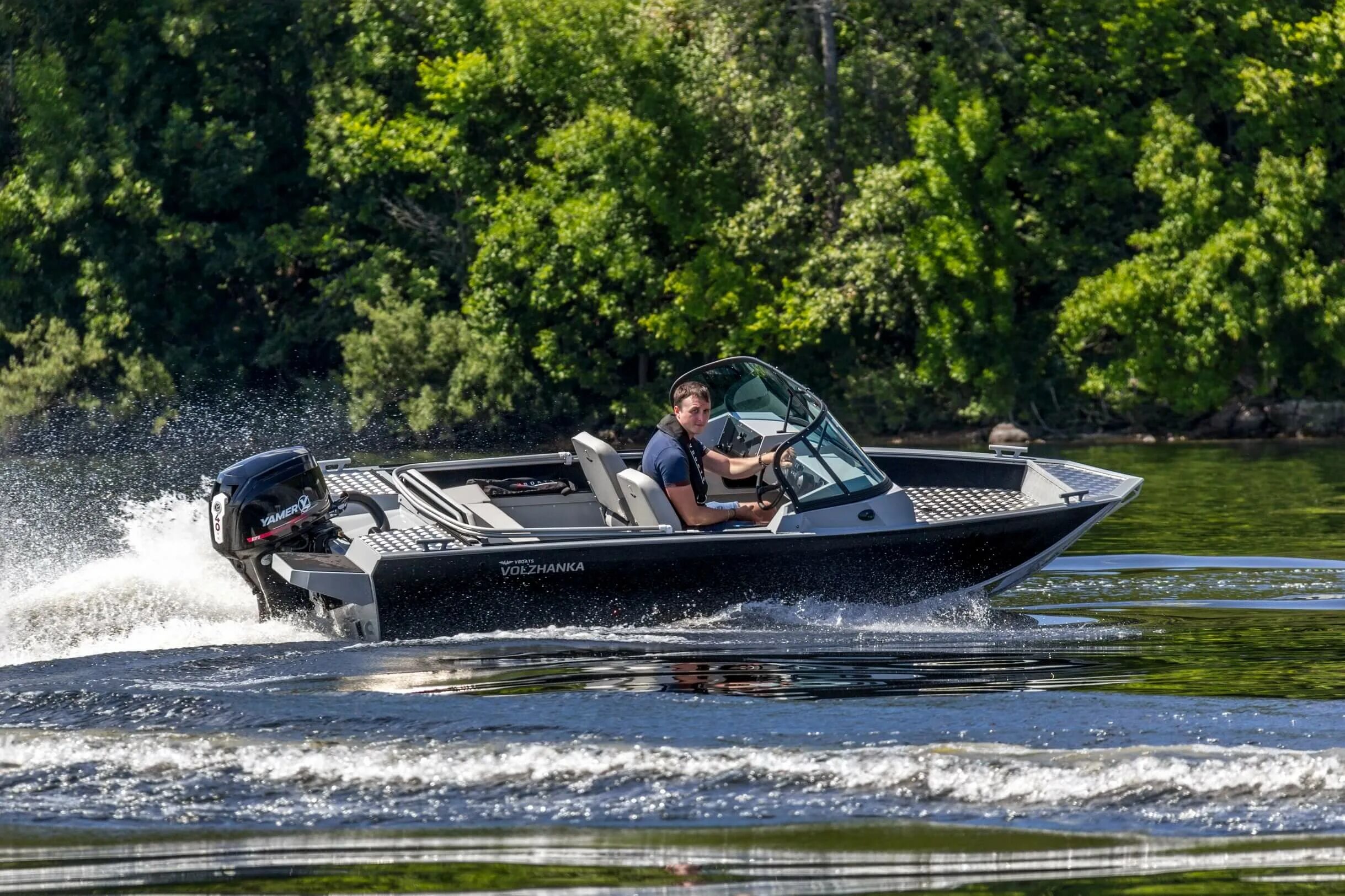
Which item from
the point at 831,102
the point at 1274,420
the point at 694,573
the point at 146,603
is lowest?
the point at 1274,420

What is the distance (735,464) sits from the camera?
36.6 ft

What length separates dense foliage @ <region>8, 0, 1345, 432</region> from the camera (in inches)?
1084

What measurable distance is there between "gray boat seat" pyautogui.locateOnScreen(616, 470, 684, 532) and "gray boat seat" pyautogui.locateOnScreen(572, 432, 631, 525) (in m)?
0.16

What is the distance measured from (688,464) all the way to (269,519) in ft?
7.50

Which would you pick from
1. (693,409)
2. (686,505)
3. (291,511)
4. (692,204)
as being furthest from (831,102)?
(291,511)

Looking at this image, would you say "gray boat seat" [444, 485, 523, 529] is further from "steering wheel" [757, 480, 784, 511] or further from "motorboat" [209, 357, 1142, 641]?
"steering wheel" [757, 480, 784, 511]

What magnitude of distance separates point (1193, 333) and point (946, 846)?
21945mm

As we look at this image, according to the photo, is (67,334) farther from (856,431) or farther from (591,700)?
(591,700)

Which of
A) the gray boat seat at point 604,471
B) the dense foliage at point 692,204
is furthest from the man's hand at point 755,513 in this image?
the dense foliage at point 692,204

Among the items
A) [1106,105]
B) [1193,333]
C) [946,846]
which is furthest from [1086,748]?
[1106,105]

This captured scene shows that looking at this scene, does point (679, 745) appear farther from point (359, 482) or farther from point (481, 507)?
point (359, 482)

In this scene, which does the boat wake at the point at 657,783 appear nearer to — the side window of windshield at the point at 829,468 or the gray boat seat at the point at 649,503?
the gray boat seat at the point at 649,503

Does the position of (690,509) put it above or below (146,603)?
above

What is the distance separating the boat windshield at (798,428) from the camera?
1070 centimetres
